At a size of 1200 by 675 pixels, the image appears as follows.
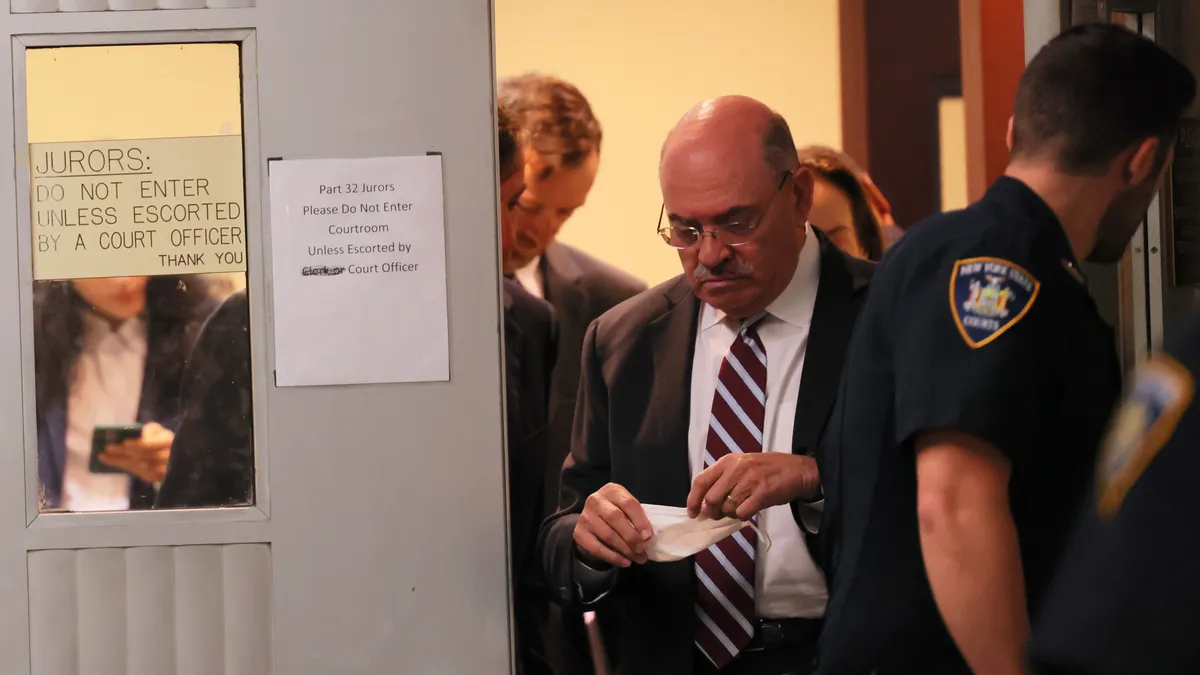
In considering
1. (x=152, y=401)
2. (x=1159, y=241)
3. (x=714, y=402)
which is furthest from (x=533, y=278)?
(x=1159, y=241)

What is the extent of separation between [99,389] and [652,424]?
3.23 ft

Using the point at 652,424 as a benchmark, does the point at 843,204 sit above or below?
above

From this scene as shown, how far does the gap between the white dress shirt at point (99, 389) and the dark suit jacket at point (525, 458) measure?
0.66m

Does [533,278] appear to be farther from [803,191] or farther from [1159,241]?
[1159,241]

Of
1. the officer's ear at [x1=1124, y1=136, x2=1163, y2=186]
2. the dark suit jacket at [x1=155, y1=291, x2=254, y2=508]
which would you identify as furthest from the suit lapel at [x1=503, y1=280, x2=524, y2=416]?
the officer's ear at [x1=1124, y1=136, x2=1163, y2=186]

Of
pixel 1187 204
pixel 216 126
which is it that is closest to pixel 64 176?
pixel 216 126

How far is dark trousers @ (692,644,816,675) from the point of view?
1.89 metres

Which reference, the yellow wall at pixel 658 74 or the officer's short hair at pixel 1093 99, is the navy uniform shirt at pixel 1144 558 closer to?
the officer's short hair at pixel 1093 99

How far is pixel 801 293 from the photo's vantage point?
198 cm

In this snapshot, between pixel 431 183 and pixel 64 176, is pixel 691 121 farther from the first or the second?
pixel 64 176

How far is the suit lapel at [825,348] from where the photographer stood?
6.28 feet

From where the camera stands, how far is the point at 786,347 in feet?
6.47

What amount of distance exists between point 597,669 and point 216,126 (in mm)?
1193

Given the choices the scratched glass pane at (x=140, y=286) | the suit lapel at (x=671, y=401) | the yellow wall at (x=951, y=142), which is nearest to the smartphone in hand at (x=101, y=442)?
the scratched glass pane at (x=140, y=286)
